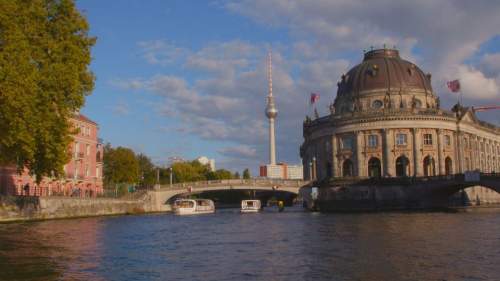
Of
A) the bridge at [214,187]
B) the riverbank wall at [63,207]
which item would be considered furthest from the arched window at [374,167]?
the riverbank wall at [63,207]

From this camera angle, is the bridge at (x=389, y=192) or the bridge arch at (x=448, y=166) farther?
the bridge arch at (x=448, y=166)

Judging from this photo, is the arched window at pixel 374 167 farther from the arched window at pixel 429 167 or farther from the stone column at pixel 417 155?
the arched window at pixel 429 167

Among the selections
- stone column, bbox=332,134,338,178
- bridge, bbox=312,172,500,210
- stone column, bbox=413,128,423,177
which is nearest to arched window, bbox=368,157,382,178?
stone column, bbox=332,134,338,178

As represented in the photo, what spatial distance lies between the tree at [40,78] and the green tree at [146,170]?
84589 mm

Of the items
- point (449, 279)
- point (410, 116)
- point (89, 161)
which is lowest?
point (449, 279)

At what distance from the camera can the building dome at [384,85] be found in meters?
99.3

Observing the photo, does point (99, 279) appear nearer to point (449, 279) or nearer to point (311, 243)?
point (449, 279)

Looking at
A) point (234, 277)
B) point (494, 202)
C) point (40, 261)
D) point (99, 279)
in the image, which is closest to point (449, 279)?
point (234, 277)

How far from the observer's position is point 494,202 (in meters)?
104

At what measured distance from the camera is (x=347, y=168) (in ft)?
325

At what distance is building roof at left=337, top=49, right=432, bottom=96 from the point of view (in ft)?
329

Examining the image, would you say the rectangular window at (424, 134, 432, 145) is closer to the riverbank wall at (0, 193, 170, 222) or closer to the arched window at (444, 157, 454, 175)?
the arched window at (444, 157, 454, 175)

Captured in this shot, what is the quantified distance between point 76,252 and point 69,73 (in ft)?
63.0

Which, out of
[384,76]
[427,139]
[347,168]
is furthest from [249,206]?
[384,76]
